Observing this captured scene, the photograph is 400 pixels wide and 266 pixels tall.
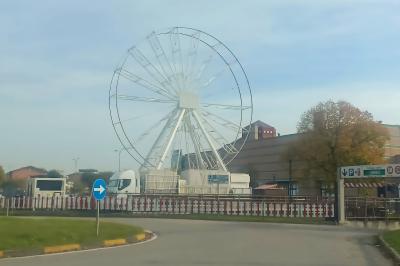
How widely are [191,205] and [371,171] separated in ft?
45.3

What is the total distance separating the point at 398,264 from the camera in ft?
43.7

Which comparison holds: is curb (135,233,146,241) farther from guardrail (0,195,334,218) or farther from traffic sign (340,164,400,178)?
guardrail (0,195,334,218)

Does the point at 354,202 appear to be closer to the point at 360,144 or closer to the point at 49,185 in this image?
the point at 360,144

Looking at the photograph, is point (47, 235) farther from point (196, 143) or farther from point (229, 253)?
point (196, 143)

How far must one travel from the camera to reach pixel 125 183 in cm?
4903

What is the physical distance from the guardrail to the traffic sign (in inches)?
176

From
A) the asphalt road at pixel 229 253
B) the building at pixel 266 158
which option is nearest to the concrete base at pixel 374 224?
the asphalt road at pixel 229 253

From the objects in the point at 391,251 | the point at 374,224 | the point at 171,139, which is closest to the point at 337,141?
the point at 171,139

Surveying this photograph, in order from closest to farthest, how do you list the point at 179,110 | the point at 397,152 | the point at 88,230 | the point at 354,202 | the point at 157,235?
the point at 88,230, the point at 157,235, the point at 354,202, the point at 179,110, the point at 397,152

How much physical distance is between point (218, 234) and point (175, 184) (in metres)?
31.9

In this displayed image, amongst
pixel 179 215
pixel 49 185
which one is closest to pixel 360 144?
pixel 179 215

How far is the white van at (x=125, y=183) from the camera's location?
48.7 metres

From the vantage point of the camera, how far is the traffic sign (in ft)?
97.1

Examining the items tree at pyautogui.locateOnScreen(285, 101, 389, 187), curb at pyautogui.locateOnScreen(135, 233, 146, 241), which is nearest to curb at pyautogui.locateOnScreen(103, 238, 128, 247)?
curb at pyautogui.locateOnScreen(135, 233, 146, 241)
